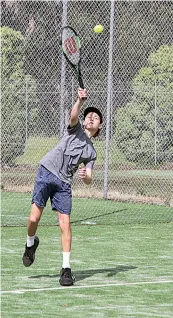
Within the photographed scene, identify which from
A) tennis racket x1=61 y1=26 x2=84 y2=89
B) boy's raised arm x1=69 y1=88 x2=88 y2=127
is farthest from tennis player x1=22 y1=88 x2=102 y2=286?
tennis racket x1=61 y1=26 x2=84 y2=89

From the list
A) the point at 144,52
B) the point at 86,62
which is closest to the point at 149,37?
the point at 144,52

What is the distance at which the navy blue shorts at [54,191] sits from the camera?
8.12m

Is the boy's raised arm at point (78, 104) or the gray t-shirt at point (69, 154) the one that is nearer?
the boy's raised arm at point (78, 104)

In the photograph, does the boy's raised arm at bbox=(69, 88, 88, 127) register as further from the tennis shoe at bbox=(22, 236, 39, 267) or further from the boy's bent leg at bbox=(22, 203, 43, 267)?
the tennis shoe at bbox=(22, 236, 39, 267)

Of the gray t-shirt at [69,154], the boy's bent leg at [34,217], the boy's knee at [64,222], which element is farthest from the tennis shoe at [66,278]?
the gray t-shirt at [69,154]

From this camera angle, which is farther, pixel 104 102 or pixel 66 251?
pixel 104 102

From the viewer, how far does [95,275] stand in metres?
8.45

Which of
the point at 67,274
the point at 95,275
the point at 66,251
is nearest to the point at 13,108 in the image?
the point at 95,275

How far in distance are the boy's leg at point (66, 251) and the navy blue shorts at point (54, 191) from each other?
0.08m

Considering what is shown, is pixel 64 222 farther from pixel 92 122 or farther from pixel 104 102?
pixel 104 102

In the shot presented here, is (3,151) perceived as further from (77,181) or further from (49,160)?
(49,160)

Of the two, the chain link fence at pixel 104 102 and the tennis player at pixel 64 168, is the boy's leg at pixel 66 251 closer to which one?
the tennis player at pixel 64 168

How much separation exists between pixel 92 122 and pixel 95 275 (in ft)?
4.27

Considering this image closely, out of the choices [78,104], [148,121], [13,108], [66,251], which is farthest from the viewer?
[148,121]
